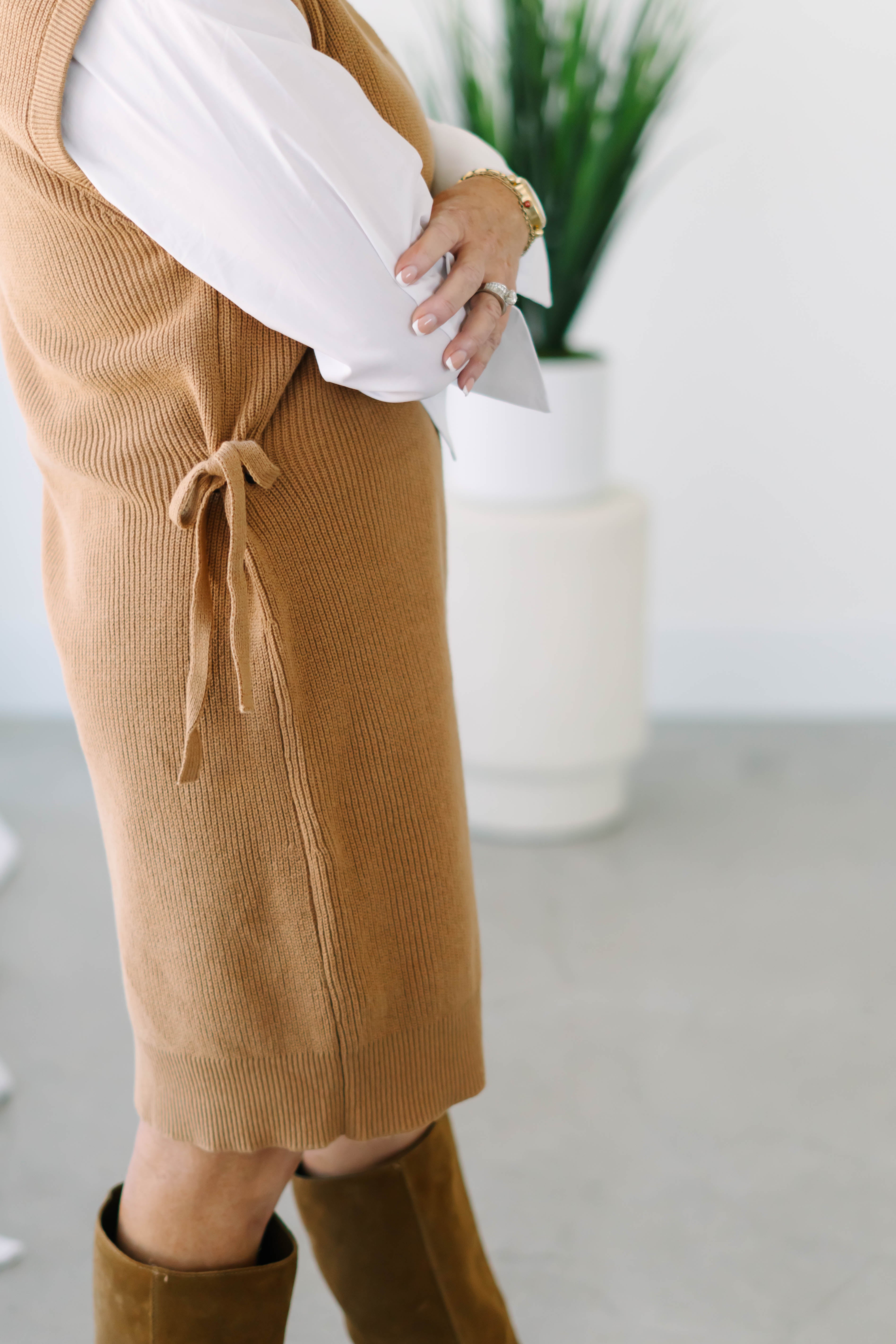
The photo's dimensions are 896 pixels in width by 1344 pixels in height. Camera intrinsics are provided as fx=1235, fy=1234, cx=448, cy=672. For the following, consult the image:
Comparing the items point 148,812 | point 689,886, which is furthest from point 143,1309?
point 689,886

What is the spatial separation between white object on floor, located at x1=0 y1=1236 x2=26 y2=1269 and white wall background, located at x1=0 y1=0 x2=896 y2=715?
1.63 metres

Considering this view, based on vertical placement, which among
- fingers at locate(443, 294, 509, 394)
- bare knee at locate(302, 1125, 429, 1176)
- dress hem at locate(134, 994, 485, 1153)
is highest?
fingers at locate(443, 294, 509, 394)

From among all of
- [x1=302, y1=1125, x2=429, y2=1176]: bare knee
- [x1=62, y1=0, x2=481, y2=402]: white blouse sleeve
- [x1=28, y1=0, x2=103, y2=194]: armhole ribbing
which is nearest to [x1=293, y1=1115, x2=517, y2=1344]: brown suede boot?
[x1=302, y1=1125, x2=429, y2=1176]: bare knee

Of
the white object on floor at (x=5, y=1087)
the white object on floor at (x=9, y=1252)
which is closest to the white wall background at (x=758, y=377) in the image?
the white object on floor at (x=5, y=1087)

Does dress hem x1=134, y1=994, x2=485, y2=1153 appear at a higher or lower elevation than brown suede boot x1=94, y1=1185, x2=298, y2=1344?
higher

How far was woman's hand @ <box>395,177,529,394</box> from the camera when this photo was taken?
64cm

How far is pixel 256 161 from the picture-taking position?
58cm

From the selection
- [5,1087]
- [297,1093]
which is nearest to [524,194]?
[297,1093]

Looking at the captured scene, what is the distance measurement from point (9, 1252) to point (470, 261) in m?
1.09

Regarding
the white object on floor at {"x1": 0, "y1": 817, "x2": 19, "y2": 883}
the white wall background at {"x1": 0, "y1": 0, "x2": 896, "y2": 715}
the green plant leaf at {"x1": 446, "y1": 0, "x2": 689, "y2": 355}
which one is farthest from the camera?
the white wall background at {"x1": 0, "y1": 0, "x2": 896, "y2": 715}

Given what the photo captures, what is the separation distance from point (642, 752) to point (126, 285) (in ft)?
6.01

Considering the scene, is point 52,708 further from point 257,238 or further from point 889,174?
point 257,238

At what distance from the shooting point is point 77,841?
86.0 inches

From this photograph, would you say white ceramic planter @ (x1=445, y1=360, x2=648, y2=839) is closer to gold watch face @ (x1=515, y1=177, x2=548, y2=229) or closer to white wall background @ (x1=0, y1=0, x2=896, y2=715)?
white wall background @ (x1=0, y1=0, x2=896, y2=715)
